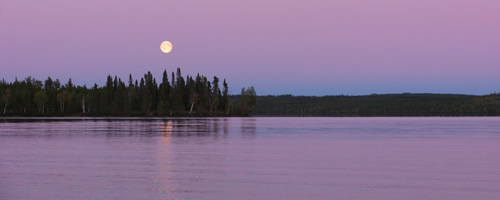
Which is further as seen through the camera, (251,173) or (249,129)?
(249,129)

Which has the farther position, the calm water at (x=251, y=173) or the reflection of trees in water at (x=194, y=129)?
the reflection of trees in water at (x=194, y=129)

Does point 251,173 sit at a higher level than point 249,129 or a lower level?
lower

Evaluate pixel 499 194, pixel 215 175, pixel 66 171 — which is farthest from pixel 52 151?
pixel 499 194

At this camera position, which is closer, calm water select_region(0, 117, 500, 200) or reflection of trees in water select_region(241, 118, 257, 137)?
calm water select_region(0, 117, 500, 200)

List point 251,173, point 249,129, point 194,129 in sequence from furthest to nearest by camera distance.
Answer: point 194,129, point 249,129, point 251,173

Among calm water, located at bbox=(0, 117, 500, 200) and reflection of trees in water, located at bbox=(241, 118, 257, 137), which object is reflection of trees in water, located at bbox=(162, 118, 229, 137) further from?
calm water, located at bbox=(0, 117, 500, 200)

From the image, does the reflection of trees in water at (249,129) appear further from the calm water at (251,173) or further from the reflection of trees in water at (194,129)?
the calm water at (251,173)

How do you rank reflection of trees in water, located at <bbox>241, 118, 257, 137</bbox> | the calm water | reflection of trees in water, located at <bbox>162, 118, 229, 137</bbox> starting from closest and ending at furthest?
the calm water < reflection of trees in water, located at <bbox>162, 118, 229, 137</bbox> < reflection of trees in water, located at <bbox>241, 118, 257, 137</bbox>

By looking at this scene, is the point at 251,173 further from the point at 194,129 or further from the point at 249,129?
the point at 194,129

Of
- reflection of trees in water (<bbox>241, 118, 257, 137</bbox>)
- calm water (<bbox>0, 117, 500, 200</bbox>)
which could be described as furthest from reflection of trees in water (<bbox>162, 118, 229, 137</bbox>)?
calm water (<bbox>0, 117, 500, 200</bbox>)

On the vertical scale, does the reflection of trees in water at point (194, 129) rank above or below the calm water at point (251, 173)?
above

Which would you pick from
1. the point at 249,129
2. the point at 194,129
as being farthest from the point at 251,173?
the point at 194,129

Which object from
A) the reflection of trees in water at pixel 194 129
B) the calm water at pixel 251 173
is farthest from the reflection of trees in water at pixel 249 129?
the calm water at pixel 251 173

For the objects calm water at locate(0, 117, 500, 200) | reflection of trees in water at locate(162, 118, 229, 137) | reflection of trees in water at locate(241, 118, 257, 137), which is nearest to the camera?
calm water at locate(0, 117, 500, 200)
